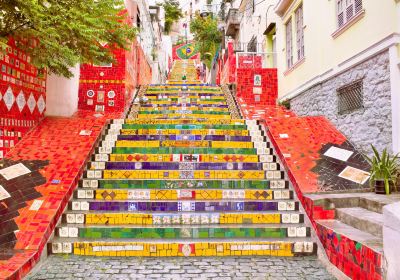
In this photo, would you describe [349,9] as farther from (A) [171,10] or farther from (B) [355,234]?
(A) [171,10]

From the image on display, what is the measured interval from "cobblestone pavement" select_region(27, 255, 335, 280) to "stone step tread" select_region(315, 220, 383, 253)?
50 cm

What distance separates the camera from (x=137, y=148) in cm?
723

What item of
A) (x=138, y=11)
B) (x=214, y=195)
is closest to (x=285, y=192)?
(x=214, y=195)

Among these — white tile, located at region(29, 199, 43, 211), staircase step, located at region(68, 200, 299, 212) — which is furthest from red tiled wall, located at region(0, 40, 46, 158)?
staircase step, located at region(68, 200, 299, 212)

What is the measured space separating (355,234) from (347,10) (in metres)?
5.53

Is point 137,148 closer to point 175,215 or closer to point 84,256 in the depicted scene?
point 175,215

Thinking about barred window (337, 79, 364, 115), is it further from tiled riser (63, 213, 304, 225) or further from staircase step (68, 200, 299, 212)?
tiled riser (63, 213, 304, 225)

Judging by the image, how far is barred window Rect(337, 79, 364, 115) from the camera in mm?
7297

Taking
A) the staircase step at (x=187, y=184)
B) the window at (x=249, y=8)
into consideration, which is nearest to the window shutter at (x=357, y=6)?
the staircase step at (x=187, y=184)

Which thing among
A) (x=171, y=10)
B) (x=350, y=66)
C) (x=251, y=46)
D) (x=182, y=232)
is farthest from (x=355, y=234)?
(x=171, y=10)

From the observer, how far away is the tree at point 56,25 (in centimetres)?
497

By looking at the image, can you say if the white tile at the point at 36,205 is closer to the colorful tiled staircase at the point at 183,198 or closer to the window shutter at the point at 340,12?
the colorful tiled staircase at the point at 183,198

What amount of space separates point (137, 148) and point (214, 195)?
6.94 feet

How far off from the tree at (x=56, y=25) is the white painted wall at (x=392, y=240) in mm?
4660
